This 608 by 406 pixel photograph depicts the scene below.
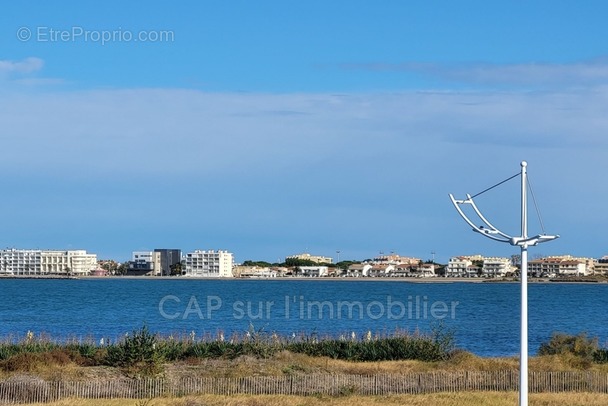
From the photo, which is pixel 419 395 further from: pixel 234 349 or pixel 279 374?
pixel 234 349

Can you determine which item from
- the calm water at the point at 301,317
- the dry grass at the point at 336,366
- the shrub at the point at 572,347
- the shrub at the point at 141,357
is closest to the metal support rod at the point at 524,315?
the dry grass at the point at 336,366

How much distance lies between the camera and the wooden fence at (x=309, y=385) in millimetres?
36375

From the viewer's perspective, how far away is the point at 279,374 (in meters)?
41.2

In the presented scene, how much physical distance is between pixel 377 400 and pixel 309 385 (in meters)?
3.07

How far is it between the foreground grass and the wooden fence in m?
1.11

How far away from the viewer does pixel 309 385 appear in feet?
126

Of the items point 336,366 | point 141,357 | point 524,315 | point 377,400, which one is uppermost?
point 524,315

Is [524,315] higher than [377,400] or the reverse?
higher

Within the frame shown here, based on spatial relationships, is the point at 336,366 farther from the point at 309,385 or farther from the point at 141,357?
the point at 141,357

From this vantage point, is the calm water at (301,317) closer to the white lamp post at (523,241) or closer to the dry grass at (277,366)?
the dry grass at (277,366)

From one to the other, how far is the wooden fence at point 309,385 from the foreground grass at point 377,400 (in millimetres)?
1108

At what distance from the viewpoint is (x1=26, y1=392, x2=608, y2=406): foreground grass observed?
1371 inches

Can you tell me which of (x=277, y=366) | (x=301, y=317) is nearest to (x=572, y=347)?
(x=277, y=366)

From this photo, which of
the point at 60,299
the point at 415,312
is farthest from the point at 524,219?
the point at 60,299
